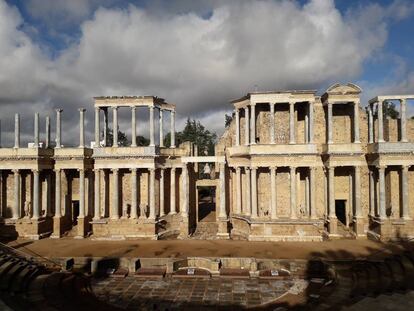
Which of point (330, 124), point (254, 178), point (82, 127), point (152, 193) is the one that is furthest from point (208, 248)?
point (82, 127)

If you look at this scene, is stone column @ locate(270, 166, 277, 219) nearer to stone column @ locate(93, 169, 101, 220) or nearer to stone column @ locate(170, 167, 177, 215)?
stone column @ locate(170, 167, 177, 215)

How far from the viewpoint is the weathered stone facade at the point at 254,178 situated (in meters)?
24.8

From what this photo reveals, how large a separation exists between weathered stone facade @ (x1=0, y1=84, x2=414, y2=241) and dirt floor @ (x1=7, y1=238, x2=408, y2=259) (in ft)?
4.35

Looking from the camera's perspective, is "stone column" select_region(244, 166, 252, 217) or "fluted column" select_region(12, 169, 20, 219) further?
"fluted column" select_region(12, 169, 20, 219)

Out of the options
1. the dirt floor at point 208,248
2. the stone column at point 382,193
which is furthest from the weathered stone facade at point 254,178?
the dirt floor at point 208,248

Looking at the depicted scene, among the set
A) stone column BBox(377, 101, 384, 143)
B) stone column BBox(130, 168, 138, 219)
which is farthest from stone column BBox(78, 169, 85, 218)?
stone column BBox(377, 101, 384, 143)

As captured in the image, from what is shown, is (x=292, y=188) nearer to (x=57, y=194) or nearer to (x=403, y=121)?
(x=403, y=121)

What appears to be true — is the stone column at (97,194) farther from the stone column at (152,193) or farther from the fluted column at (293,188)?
the fluted column at (293,188)

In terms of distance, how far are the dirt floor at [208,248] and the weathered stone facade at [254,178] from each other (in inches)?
52.2

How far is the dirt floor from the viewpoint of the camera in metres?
20.7

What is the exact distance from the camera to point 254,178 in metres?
25.2

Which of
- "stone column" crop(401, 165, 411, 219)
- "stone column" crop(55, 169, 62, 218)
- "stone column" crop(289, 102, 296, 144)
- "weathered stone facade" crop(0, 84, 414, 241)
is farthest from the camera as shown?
"stone column" crop(55, 169, 62, 218)

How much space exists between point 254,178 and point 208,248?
633cm

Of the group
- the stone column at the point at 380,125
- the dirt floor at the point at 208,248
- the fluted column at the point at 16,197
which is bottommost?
the dirt floor at the point at 208,248
